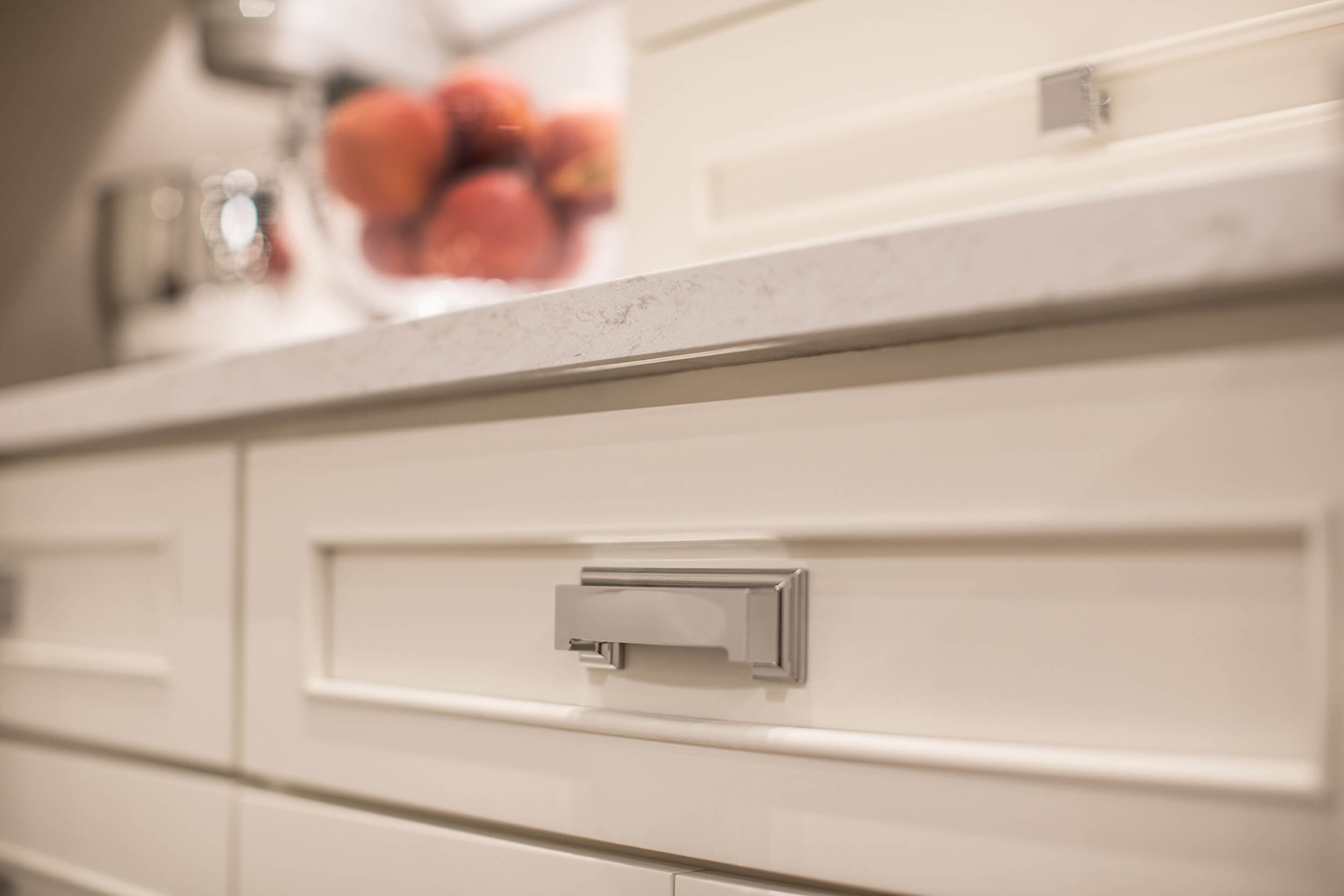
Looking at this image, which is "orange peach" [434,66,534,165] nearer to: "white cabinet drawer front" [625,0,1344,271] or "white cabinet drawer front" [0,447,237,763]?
Answer: "white cabinet drawer front" [625,0,1344,271]

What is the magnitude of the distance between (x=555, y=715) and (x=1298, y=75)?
395mm

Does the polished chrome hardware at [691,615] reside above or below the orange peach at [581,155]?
below

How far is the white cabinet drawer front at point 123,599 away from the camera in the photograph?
57cm

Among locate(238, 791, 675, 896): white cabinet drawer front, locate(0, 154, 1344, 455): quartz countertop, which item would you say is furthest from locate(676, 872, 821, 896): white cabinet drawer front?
locate(0, 154, 1344, 455): quartz countertop

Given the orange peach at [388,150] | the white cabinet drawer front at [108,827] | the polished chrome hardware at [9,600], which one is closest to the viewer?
the white cabinet drawer front at [108,827]

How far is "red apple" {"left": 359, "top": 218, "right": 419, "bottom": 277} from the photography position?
2.84 ft

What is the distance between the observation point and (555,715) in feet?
1.34

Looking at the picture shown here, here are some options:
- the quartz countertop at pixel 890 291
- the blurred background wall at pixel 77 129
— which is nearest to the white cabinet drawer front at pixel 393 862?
the quartz countertop at pixel 890 291

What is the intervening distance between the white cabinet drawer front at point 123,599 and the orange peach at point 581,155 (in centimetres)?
40

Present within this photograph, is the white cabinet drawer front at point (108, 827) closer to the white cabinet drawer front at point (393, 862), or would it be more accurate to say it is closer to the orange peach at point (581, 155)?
the white cabinet drawer front at point (393, 862)

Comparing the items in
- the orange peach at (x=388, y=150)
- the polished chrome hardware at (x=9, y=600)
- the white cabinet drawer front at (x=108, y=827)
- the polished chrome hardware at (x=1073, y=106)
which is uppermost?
the orange peach at (x=388, y=150)

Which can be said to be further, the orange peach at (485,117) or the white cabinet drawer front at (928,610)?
the orange peach at (485,117)

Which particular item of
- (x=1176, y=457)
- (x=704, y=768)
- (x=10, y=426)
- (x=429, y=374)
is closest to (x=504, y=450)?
(x=429, y=374)

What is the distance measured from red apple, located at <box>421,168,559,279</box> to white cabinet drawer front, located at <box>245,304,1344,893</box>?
39 centimetres
